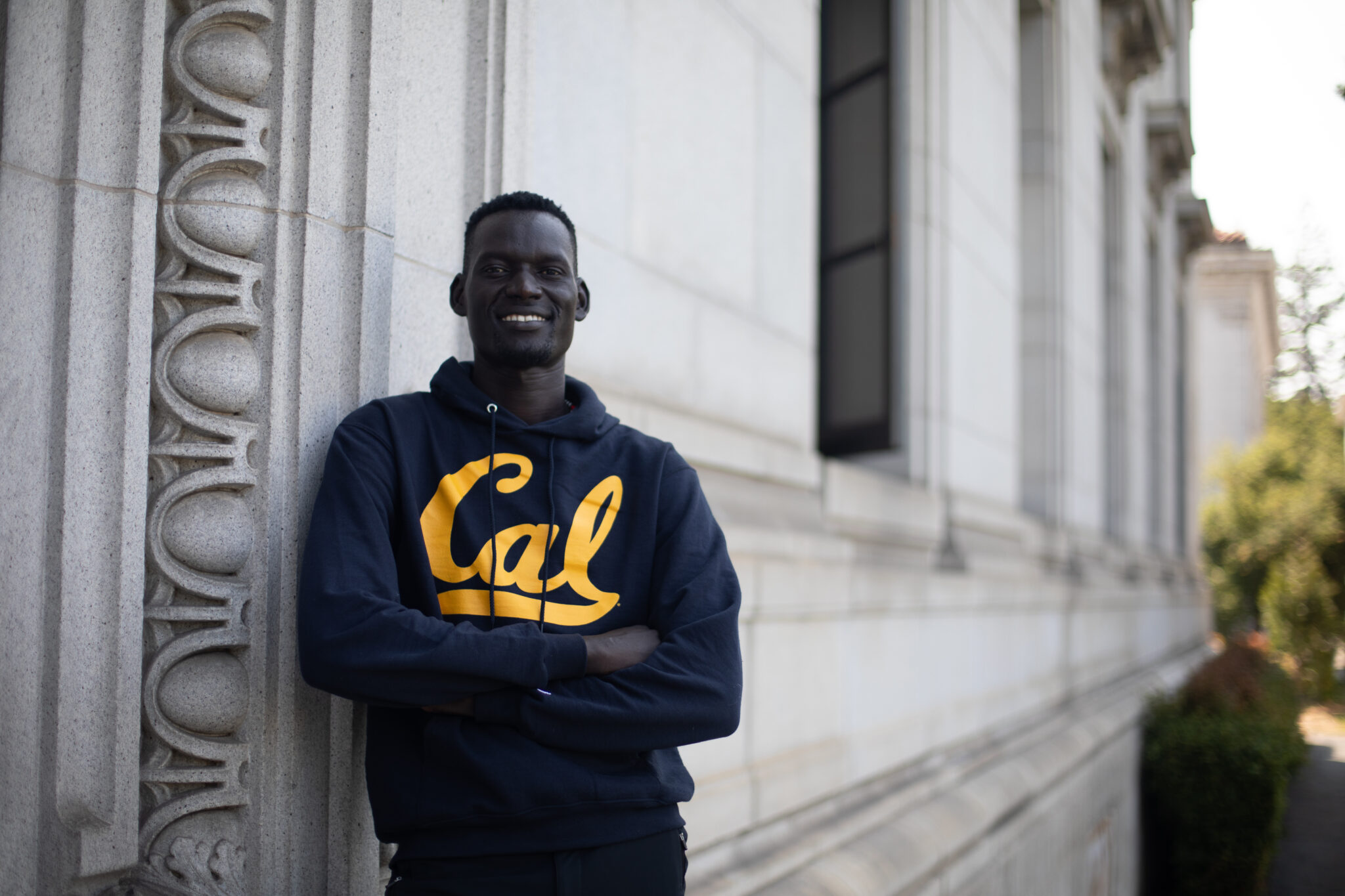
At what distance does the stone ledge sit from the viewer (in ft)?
13.4

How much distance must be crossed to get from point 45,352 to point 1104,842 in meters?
9.37

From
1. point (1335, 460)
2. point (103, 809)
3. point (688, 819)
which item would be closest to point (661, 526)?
point (103, 809)

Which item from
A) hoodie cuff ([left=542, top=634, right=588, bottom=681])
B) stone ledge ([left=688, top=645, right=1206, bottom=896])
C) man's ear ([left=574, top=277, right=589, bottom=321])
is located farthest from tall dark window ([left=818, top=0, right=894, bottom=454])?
hoodie cuff ([left=542, top=634, right=588, bottom=681])

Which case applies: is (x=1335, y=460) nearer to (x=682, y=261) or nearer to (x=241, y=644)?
(x=682, y=261)

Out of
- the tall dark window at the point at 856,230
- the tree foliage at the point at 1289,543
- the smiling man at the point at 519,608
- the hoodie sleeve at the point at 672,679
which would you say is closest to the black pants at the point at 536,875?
the smiling man at the point at 519,608

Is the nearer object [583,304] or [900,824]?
[583,304]

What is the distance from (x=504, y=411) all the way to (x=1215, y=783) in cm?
981

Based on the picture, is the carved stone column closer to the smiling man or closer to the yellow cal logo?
the smiling man

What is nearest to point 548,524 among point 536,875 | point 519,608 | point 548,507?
point 548,507

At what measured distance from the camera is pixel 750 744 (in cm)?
421

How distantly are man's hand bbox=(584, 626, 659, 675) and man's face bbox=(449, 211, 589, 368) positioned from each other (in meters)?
0.61

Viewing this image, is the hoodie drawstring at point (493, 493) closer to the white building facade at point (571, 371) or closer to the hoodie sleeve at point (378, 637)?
the hoodie sleeve at point (378, 637)

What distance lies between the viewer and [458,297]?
2611 millimetres

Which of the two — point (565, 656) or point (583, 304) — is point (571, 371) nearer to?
point (583, 304)
